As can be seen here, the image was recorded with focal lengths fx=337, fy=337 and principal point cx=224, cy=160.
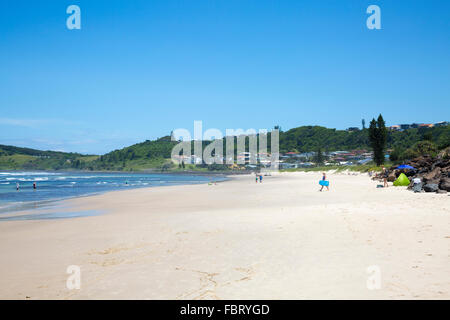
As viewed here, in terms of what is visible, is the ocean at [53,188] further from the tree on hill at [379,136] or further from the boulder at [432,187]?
the tree on hill at [379,136]

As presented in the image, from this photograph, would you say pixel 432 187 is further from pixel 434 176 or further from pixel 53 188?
pixel 53 188

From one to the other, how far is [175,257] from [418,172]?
26.9 meters

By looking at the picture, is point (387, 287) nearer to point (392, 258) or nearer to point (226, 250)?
point (392, 258)

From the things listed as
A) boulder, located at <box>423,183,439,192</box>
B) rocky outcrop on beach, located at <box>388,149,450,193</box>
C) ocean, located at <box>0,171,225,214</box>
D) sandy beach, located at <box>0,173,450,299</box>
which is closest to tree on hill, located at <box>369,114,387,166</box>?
rocky outcrop on beach, located at <box>388,149,450,193</box>

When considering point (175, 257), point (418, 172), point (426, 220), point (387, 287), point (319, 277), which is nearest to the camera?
point (387, 287)

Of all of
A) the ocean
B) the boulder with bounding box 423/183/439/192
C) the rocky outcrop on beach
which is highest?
the rocky outcrop on beach

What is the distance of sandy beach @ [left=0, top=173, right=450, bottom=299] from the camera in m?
5.42

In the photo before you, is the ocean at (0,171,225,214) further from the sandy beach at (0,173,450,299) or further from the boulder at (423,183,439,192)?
the boulder at (423,183,439,192)

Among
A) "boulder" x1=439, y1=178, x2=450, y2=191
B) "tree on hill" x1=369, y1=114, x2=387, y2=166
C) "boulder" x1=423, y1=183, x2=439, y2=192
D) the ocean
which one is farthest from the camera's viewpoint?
"tree on hill" x1=369, y1=114, x2=387, y2=166

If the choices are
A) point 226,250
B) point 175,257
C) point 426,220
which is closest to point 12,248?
point 175,257

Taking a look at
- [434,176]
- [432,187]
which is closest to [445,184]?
[432,187]

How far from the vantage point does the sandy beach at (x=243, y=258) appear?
5.42m

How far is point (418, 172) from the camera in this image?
92.6 ft

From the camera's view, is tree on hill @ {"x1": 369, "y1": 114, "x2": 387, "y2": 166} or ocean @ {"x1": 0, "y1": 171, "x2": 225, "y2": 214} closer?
ocean @ {"x1": 0, "y1": 171, "x2": 225, "y2": 214}
